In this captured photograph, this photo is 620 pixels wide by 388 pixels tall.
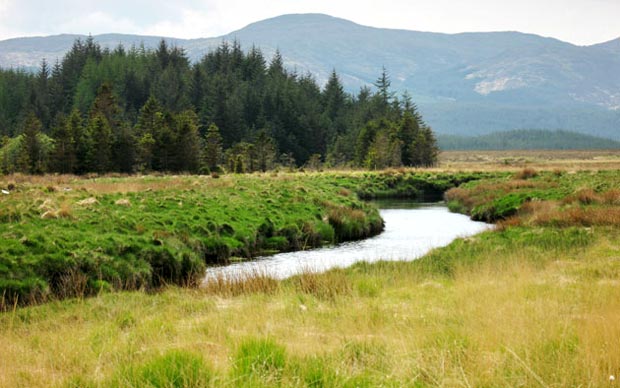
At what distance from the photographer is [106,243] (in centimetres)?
1994

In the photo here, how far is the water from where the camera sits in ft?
72.6

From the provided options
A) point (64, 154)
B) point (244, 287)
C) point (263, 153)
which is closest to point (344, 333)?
point (244, 287)

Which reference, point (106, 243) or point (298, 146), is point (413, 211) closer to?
point (106, 243)

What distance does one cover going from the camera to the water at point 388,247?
2214 centimetres

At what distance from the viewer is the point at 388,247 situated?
29484 mm

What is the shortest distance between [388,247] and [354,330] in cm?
2040

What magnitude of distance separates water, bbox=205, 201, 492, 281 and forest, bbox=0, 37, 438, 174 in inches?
1596

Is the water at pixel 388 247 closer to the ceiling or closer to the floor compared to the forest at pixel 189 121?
closer to the floor

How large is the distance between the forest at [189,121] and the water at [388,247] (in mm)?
40550

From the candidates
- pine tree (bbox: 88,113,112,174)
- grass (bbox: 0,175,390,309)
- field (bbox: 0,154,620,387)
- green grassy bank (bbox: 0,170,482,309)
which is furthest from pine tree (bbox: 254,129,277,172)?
field (bbox: 0,154,620,387)

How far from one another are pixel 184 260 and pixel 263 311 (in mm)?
11210

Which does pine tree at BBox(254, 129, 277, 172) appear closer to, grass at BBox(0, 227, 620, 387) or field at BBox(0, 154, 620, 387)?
field at BBox(0, 154, 620, 387)

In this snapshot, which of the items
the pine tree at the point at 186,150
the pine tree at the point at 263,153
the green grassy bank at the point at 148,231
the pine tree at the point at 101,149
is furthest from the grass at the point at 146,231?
the pine tree at the point at 263,153

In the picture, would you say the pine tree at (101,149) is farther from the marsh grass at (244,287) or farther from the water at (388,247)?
the marsh grass at (244,287)
